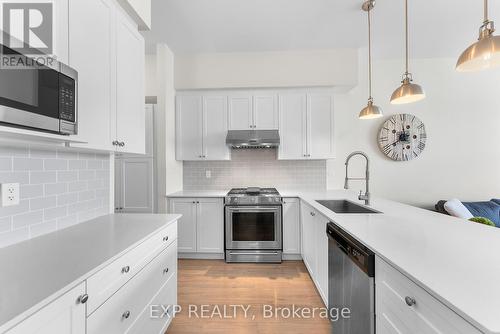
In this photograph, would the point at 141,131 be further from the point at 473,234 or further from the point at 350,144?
the point at 350,144

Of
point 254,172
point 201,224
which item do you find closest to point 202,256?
point 201,224

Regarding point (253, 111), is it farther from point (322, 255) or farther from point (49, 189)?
point (49, 189)

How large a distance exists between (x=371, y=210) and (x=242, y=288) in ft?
4.96

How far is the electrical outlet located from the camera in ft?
3.61

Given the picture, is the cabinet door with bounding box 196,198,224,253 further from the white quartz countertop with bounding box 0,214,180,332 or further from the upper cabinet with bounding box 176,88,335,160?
the white quartz countertop with bounding box 0,214,180,332

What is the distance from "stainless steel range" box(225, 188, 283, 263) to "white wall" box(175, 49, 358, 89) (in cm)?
167

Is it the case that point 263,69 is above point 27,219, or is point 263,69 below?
above

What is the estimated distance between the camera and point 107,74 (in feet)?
4.96

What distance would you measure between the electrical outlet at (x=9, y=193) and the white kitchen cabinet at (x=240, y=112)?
249 cm

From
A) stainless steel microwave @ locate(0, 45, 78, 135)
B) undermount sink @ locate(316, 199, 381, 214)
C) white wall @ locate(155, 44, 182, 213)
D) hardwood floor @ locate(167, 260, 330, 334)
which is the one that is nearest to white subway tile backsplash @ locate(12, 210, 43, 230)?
stainless steel microwave @ locate(0, 45, 78, 135)

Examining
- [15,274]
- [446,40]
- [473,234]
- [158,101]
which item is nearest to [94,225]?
[15,274]

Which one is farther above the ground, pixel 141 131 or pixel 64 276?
pixel 141 131

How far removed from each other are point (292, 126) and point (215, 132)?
113 centimetres

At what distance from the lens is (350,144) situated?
11.6ft
